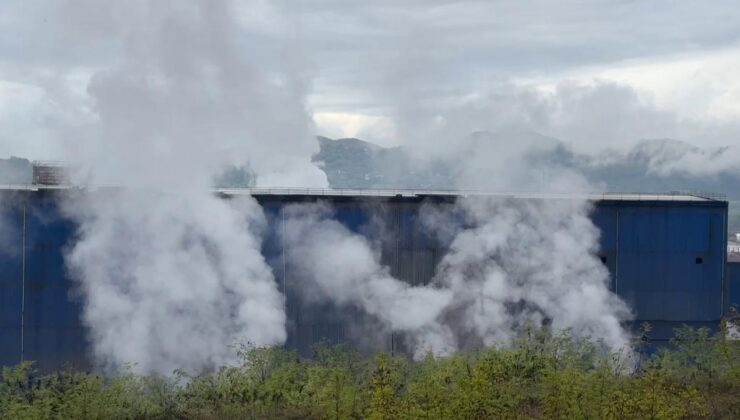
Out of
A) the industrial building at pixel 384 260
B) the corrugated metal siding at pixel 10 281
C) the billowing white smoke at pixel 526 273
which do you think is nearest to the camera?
the corrugated metal siding at pixel 10 281

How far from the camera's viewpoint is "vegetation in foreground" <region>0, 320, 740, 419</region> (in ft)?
60.8

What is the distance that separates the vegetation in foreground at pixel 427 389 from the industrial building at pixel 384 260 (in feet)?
4.89

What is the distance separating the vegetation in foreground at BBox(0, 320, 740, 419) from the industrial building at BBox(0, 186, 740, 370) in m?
1.49

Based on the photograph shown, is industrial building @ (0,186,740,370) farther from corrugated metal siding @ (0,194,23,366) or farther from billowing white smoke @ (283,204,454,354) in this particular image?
billowing white smoke @ (283,204,454,354)

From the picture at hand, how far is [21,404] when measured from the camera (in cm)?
2291

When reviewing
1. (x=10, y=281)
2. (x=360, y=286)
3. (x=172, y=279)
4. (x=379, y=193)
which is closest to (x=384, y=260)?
(x=360, y=286)

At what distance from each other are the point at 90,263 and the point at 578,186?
22.9 metres

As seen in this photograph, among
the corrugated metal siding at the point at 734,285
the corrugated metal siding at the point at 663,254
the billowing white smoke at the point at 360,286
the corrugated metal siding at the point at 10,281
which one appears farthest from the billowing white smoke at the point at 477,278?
the corrugated metal siding at the point at 10,281

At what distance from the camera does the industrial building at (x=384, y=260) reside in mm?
33375

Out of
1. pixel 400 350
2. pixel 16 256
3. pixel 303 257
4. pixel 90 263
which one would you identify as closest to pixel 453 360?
pixel 400 350

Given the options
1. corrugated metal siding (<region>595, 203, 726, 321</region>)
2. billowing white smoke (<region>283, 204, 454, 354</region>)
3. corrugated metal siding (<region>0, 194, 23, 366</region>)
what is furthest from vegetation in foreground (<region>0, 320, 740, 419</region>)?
corrugated metal siding (<region>595, 203, 726, 321</region>)

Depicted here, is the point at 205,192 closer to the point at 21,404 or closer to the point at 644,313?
the point at 21,404

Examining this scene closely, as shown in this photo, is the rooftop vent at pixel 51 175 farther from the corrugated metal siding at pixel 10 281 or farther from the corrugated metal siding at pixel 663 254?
the corrugated metal siding at pixel 663 254

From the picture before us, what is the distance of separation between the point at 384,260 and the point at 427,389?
1561 centimetres
